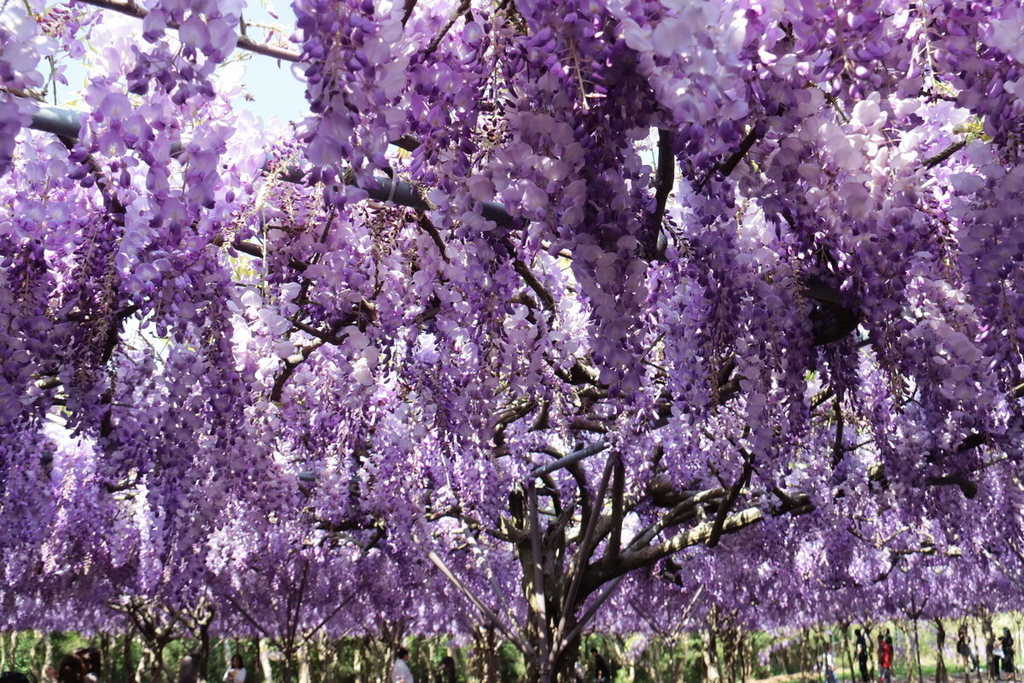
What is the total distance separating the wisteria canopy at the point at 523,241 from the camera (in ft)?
5.54

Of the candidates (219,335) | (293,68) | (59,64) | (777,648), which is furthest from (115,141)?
(777,648)

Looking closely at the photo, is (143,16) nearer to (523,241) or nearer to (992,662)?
(523,241)

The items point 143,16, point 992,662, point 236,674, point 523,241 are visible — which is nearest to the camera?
point 143,16

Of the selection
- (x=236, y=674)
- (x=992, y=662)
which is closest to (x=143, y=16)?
(x=236, y=674)

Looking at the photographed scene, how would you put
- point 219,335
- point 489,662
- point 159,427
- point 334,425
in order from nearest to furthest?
point 219,335, point 159,427, point 334,425, point 489,662

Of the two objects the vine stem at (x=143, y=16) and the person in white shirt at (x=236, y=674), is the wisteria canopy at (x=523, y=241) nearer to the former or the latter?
the vine stem at (x=143, y=16)

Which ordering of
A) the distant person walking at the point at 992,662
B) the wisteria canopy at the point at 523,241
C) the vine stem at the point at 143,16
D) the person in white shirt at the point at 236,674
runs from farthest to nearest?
the distant person walking at the point at 992,662, the person in white shirt at the point at 236,674, the vine stem at the point at 143,16, the wisteria canopy at the point at 523,241

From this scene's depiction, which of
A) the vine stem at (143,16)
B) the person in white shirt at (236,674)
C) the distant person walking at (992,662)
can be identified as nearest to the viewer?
the vine stem at (143,16)

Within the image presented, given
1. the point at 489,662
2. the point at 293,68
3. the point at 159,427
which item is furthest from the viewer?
the point at 489,662

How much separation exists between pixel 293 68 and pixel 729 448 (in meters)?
5.85

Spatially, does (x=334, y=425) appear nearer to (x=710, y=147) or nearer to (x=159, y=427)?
(x=159, y=427)

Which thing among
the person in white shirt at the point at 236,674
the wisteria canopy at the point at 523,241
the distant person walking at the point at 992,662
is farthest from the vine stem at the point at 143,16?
the distant person walking at the point at 992,662

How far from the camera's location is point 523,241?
2.46m

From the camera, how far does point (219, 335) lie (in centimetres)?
361
